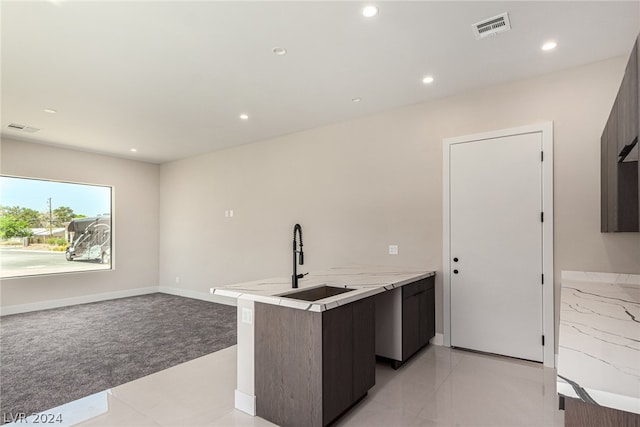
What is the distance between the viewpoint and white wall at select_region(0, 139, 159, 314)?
5.66 meters

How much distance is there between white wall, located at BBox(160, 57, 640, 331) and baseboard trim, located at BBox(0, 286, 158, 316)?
545 millimetres

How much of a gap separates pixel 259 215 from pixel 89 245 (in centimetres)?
360

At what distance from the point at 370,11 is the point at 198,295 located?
6011 millimetres

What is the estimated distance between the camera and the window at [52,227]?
5.61m

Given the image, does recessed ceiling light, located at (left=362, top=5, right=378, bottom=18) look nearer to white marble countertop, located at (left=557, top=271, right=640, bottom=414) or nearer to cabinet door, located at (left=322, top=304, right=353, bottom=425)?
cabinet door, located at (left=322, top=304, right=353, bottom=425)

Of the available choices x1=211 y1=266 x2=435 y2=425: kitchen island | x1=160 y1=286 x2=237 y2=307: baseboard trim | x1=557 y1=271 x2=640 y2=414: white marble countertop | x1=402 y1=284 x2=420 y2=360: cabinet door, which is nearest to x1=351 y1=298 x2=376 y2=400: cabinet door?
x1=211 y1=266 x2=435 y2=425: kitchen island

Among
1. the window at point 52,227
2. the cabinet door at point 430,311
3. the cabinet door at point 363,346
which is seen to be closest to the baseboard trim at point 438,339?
the cabinet door at point 430,311

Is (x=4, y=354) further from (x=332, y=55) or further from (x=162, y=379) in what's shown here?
(x=332, y=55)

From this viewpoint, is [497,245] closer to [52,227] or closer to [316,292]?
[316,292]

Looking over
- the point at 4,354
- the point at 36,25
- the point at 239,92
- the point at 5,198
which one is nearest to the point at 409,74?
the point at 239,92

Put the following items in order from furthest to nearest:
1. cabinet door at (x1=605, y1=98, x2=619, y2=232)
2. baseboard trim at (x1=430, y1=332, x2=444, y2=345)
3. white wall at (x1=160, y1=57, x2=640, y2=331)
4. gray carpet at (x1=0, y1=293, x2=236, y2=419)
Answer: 1. baseboard trim at (x1=430, y1=332, x2=444, y2=345)
2. white wall at (x1=160, y1=57, x2=640, y2=331)
3. gray carpet at (x1=0, y1=293, x2=236, y2=419)
4. cabinet door at (x1=605, y1=98, x2=619, y2=232)

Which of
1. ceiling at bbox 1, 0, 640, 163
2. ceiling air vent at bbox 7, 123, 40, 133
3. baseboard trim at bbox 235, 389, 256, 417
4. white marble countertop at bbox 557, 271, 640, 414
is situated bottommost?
baseboard trim at bbox 235, 389, 256, 417

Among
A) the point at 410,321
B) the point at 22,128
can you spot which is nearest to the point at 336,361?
the point at 410,321

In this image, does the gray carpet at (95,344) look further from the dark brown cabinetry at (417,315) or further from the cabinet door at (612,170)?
the cabinet door at (612,170)
